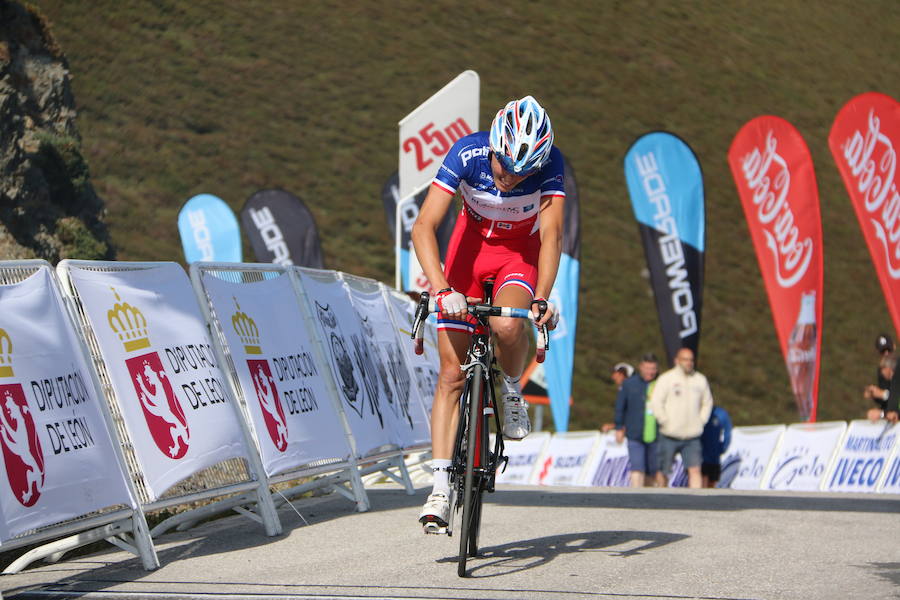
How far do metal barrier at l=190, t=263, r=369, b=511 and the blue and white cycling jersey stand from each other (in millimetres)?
2104

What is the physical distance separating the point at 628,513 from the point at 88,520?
388cm

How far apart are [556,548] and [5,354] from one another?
2.94m

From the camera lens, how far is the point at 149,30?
47.0 meters

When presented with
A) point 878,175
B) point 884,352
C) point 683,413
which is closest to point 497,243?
point 683,413

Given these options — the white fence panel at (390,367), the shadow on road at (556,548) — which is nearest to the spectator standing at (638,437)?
the white fence panel at (390,367)

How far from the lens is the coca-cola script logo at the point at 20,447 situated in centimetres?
505

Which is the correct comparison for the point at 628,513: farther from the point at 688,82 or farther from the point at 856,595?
the point at 688,82

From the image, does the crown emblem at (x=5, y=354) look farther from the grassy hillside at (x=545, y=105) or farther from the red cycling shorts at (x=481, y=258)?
the grassy hillside at (x=545, y=105)

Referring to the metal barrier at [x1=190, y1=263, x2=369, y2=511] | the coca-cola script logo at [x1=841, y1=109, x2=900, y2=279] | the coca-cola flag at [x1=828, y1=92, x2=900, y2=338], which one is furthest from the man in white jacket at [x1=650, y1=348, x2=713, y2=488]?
the metal barrier at [x1=190, y1=263, x2=369, y2=511]

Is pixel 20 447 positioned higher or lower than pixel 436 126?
lower

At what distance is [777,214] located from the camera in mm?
14977

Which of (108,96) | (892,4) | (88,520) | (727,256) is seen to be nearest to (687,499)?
(88,520)

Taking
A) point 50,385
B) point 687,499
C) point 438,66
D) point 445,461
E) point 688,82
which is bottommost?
point 687,499

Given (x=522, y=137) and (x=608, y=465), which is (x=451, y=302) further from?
(x=608, y=465)
